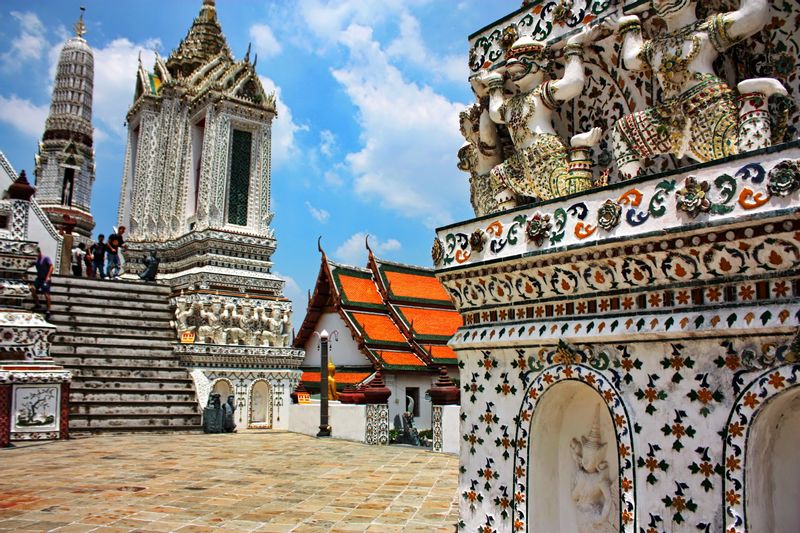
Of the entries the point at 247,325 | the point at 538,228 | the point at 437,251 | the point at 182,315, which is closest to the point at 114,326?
the point at 182,315

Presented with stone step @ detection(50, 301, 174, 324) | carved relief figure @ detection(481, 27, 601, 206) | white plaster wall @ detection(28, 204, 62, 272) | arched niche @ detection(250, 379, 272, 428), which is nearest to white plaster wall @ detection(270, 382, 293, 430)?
arched niche @ detection(250, 379, 272, 428)

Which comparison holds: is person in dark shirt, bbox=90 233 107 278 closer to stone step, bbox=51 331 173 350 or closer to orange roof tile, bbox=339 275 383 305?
stone step, bbox=51 331 173 350

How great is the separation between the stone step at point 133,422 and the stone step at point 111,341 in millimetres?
2759

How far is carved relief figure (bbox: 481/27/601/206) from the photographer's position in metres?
4.84

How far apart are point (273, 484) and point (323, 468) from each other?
5.62 feet

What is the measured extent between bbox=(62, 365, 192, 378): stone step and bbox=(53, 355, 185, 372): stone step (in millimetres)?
79

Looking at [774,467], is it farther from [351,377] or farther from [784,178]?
[351,377]

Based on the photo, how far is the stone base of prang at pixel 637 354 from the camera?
3346 mm

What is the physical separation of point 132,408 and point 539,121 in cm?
1459

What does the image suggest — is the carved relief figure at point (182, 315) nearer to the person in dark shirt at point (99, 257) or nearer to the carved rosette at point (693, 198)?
the person in dark shirt at point (99, 257)

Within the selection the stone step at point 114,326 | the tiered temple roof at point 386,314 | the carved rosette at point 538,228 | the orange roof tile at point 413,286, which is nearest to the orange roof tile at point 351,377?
the tiered temple roof at point 386,314

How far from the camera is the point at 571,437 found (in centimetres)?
455

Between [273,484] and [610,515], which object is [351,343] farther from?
[610,515]

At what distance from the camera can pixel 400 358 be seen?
2147 cm
